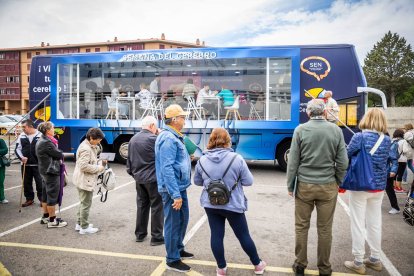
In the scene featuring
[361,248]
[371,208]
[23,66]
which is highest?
[23,66]

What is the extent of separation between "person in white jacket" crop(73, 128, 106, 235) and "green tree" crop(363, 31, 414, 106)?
60.8m

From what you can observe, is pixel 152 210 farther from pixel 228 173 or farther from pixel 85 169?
pixel 228 173

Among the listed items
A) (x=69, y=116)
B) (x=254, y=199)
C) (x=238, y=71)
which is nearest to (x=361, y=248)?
(x=254, y=199)

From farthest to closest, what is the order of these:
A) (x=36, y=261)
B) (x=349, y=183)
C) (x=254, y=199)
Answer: (x=254, y=199) → (x=36, y=261) → (x=349, y=183)

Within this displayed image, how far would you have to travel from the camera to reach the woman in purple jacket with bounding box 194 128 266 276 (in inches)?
127

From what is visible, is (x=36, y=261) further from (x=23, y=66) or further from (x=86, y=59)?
(x=23, y=66)

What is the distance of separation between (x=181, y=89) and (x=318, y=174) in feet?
26.2

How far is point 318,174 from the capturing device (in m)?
3.34

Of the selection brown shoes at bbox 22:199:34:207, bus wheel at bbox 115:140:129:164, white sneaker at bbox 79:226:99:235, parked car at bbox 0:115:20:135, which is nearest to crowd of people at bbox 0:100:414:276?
white sneaker at bbox 79:226:99:235

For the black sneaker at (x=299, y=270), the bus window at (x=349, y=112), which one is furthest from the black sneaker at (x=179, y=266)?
the bus window at (x=349, y=112)

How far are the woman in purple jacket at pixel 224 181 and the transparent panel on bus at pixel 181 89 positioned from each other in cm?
665

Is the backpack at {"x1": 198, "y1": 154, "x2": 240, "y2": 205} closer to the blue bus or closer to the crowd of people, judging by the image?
the crowd of people

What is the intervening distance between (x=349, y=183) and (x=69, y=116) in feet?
32.8

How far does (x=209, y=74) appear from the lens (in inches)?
420
